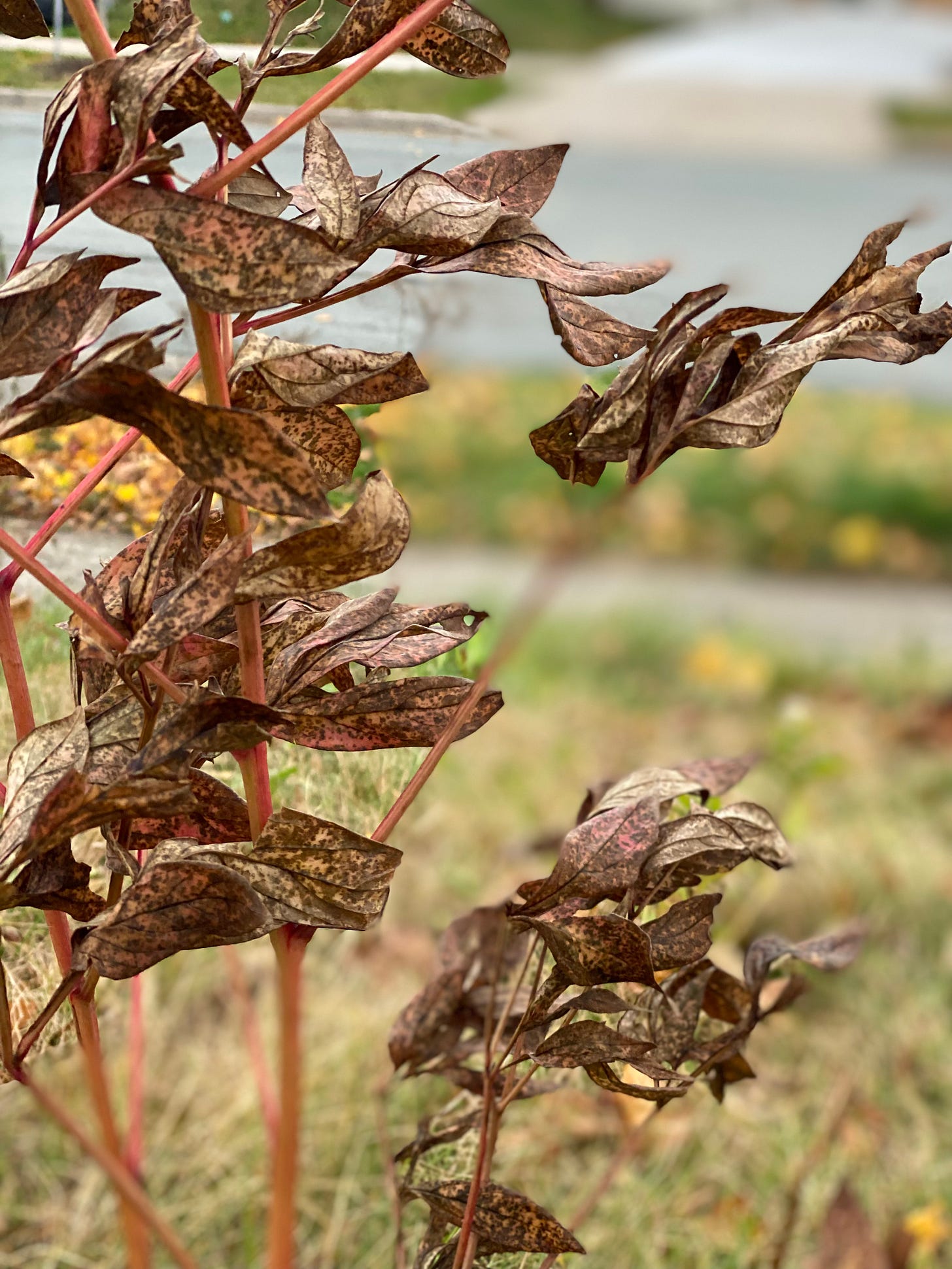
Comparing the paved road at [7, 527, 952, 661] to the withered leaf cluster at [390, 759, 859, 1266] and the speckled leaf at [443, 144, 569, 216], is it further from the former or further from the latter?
the speckled leaf at [443, 144, 569, 216]

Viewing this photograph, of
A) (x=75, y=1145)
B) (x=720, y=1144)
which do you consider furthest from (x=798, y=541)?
(x=75, y=1145)

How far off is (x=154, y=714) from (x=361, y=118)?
328mm

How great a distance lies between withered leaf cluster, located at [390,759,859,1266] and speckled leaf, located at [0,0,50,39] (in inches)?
12.8

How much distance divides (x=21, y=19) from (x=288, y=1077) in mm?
361

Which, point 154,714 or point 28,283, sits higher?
point 28,283

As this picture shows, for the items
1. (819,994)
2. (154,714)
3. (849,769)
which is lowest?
(849,769)

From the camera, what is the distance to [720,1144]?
39.2 inches

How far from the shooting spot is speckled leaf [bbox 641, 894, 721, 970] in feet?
1.47

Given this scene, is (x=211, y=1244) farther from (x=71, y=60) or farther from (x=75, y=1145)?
(x=71, y=60)

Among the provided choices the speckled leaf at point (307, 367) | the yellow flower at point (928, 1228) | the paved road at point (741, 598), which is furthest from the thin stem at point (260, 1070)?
the paved road at point (741, 598)

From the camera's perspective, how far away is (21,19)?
1.26 feet

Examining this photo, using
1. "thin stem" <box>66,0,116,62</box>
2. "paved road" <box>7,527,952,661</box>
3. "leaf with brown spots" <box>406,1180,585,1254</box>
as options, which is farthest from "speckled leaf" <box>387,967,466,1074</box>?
"paved road" <box>7,527,952,661</box>

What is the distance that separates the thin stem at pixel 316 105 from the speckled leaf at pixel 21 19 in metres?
0.07

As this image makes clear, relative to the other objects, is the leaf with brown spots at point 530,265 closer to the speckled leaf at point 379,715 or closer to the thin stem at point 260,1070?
the speckled leaf at point 379,715
